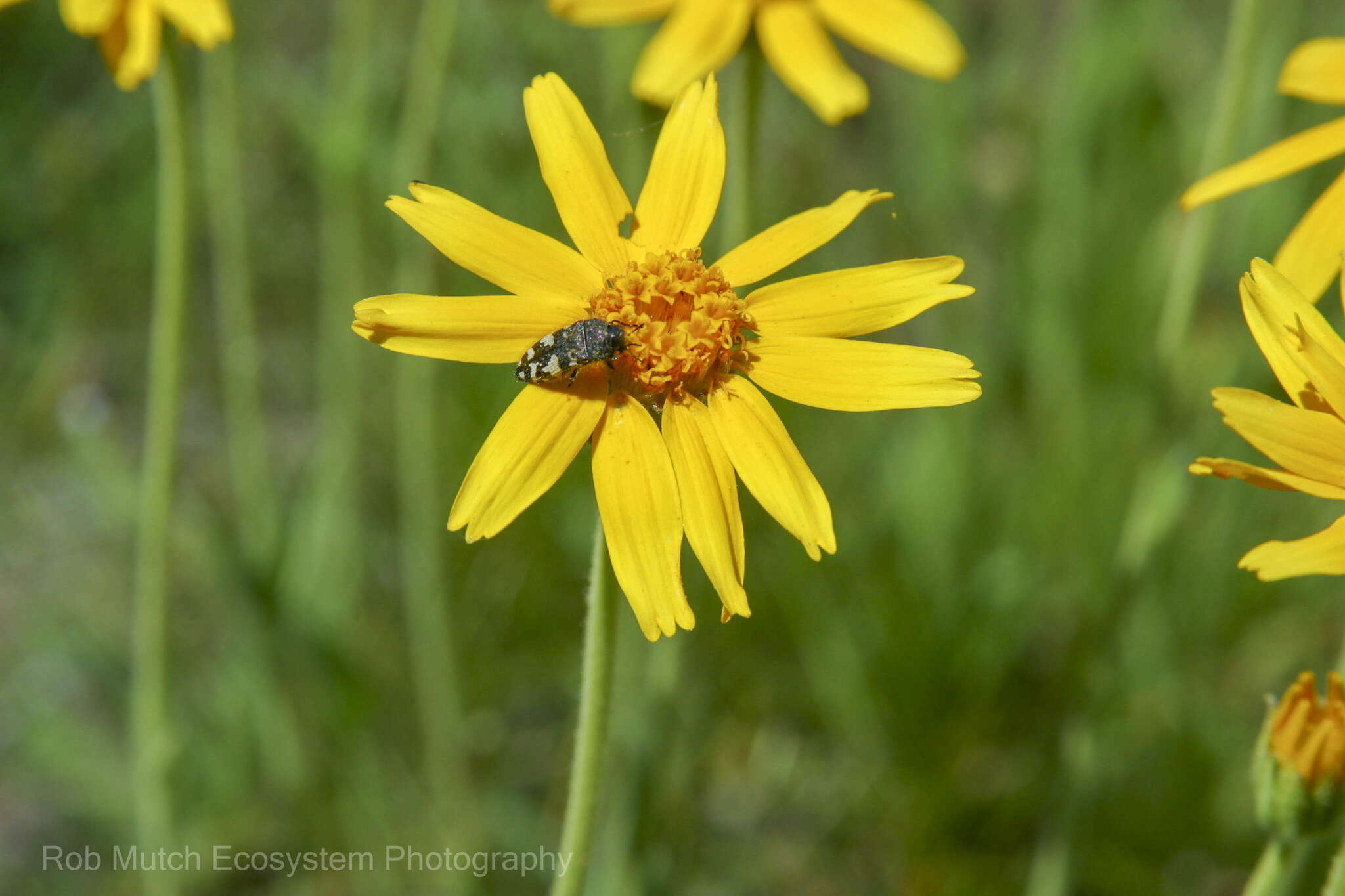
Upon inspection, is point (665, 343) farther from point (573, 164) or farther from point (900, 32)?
point (900, 32)

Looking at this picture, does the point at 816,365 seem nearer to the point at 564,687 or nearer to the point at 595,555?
the point at 595,555

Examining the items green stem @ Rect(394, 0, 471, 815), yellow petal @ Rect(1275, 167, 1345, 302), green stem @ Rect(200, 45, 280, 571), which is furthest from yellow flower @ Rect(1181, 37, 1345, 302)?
green stem @ Rect(200, 45, 280, 571)

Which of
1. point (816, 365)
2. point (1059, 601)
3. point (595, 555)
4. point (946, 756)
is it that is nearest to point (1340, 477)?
point (816, 365)

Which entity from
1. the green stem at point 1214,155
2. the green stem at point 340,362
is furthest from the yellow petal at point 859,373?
the green stem at point 340,362

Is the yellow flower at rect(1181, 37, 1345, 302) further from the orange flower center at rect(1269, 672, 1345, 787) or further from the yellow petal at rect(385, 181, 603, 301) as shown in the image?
the yellow petal at rect(385, 181, 603, 301)

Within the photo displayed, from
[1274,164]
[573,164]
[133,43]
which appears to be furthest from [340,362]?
[1274,164]

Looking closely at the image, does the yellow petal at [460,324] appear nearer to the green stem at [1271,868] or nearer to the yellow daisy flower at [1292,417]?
the yellow daisy flower at [1292,417]
